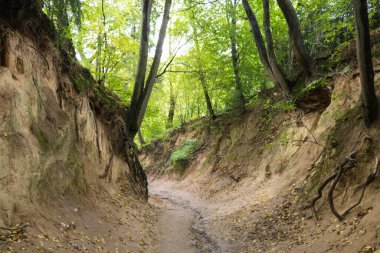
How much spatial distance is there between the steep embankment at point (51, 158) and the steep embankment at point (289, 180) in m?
3.17

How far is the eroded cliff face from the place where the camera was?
6.08 metres

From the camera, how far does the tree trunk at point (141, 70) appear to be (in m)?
12.9

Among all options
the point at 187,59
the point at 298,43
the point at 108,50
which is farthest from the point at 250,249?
the point at 187,59

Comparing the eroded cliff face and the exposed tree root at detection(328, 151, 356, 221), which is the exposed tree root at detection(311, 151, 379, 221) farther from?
the eroded cliff face

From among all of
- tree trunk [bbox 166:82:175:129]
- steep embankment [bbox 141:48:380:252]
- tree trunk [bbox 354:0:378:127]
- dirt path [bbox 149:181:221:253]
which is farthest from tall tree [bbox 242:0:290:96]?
tree trunk [bbox 166:82:175:129]

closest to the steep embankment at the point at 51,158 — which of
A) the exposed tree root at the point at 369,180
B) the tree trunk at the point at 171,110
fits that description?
the exposed tree root at the point at 369,180

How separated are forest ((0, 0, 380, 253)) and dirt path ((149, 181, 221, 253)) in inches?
2.8

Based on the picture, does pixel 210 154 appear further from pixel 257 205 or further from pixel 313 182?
pixel 313 182

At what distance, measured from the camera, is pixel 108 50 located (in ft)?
38.8

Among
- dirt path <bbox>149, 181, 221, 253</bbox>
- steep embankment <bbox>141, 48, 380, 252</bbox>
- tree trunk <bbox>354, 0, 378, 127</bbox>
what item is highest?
tree trunk <bbox>354, 0, 378, 127</bbox>

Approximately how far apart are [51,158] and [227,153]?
12.5 metres

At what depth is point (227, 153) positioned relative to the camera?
18750mm

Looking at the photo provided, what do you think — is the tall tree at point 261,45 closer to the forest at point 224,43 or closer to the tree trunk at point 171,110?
the forest at point 224,43

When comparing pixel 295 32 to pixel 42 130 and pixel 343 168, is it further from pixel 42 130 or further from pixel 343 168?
pixel 42 130
